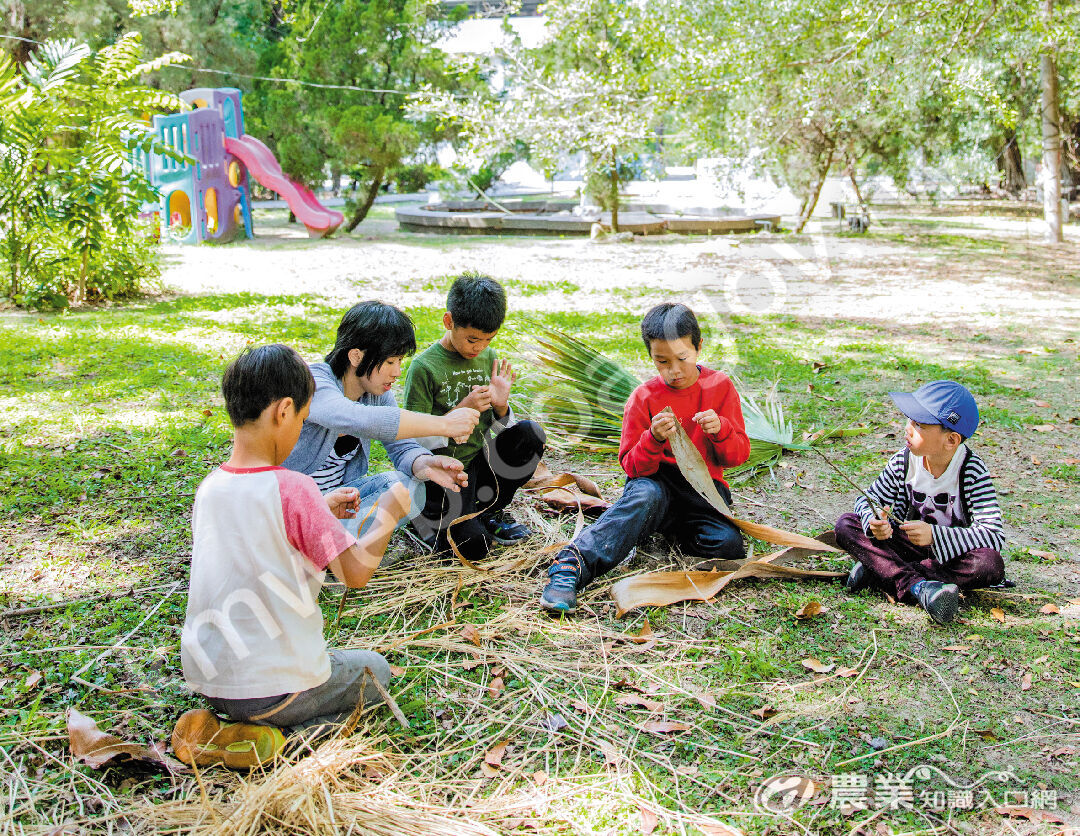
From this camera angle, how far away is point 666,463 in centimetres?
327

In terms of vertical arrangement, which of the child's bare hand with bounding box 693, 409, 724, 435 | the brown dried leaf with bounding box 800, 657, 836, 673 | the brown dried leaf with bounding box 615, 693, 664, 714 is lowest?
the brown dried leaf with bounding box 615, 693, 664, 714

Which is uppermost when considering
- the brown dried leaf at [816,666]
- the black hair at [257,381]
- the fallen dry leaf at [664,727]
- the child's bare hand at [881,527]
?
the black hair at [257,381]

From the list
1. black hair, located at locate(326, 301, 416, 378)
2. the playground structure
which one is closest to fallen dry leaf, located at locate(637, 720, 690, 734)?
black hair, located at locate(326, 301, 416, 378)

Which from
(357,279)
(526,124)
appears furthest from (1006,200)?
(357,279)

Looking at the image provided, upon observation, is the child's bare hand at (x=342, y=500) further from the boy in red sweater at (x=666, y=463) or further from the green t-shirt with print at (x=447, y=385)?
the green t-shirt with print at (x=447, y=385)

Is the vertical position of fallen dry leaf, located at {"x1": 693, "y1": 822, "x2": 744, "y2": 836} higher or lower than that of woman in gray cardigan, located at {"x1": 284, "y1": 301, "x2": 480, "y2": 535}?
lower

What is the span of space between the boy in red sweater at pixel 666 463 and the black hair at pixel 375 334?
2.84 feet

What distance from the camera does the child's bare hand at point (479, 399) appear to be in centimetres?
315

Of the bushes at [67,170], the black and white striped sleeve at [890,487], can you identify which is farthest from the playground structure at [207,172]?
the black and white striped sleeve at [890,487]

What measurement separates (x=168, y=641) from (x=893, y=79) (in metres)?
→ 10.3

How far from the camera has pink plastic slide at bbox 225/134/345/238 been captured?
14648 mm

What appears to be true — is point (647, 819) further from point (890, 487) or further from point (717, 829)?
point (890, 487)

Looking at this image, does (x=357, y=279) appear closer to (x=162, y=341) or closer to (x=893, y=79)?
(x=162, y=341)

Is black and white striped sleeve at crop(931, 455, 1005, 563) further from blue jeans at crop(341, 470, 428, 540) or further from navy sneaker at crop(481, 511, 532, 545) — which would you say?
blue jeans at crop(341, 470, 428, 540)
